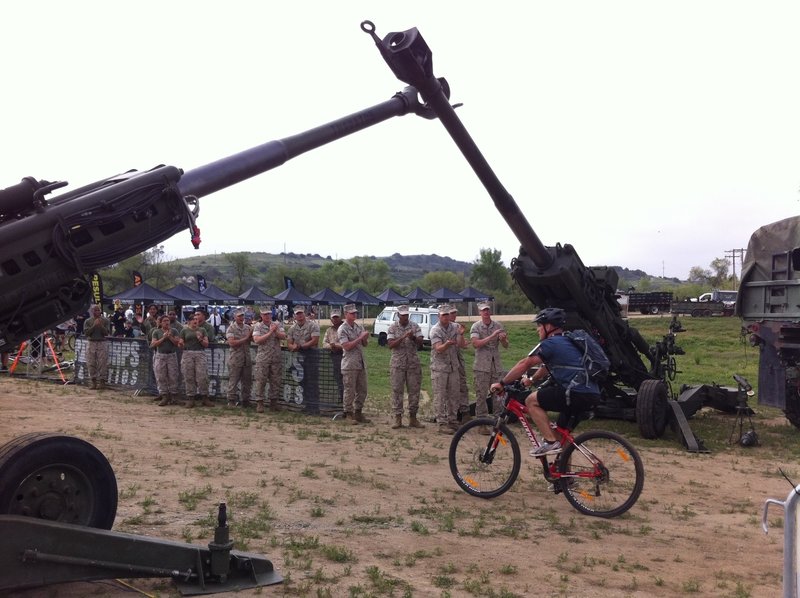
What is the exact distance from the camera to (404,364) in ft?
38.5

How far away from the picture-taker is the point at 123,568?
450cm

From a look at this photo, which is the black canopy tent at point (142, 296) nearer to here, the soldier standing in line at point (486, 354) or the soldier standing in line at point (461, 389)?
the soldier standing in line at point (461, 389)

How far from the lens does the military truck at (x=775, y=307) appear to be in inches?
426

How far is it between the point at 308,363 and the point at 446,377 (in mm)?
3012

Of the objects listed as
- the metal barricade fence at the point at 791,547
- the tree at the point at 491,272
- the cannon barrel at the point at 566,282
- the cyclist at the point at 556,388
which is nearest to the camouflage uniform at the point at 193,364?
the cannon barrel at the point at 566,282

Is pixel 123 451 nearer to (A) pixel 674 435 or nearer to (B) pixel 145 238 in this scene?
(B) pixel 145 238

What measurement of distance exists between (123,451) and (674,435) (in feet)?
25.2

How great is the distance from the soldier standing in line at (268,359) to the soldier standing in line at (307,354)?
255 mm

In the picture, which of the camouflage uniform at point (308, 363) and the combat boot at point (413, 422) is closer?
the combat boot at point (413, 422)

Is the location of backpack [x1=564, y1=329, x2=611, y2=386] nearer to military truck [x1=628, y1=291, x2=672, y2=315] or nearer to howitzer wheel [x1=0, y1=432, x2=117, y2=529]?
howitzer wheel [x1=0, y1=432, x2=117, y2=529]

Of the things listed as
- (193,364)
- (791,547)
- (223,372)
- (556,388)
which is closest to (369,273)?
(223,372)

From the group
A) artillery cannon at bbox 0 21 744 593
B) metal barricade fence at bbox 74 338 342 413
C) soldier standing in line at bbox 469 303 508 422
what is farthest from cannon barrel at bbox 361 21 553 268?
metal barricade fence at bbox 74 338 342 413

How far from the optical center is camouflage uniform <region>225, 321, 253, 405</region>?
44.7 ft

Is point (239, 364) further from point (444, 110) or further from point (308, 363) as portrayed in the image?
point (444, 110)
